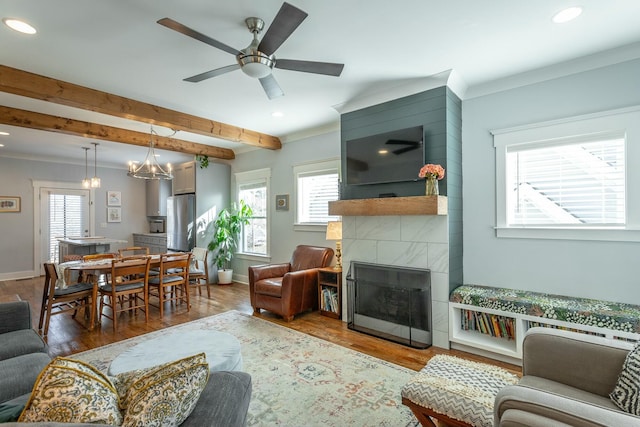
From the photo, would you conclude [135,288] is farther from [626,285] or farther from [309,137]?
[626,285]

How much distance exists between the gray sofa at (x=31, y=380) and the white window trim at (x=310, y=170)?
3416 millimetres

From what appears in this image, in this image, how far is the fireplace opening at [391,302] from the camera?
3250mm

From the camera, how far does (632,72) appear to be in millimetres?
2566

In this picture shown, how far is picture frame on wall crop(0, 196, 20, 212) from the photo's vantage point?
6387mm

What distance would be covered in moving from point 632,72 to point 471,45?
4.44ft

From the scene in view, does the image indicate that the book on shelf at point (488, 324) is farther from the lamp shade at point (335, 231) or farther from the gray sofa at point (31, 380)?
the gray sofa at point (31, 380)

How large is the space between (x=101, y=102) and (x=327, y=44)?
8.37ft

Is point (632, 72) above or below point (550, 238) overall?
above

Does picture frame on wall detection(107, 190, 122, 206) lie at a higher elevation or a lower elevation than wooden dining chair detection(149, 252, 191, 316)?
higher

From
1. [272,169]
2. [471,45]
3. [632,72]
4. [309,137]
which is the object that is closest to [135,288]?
[272,169]

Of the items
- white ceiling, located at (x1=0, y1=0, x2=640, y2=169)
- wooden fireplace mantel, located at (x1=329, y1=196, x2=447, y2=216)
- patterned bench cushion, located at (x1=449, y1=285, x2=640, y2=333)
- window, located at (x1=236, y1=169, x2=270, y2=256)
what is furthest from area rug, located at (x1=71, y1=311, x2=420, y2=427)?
white ceiling, located at (x1=0, y1=0, x2=640, y2=169)

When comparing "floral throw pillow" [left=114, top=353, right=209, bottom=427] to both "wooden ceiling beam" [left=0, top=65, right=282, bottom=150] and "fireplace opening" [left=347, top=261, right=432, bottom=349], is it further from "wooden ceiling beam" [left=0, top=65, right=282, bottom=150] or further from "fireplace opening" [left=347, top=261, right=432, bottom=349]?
"wooden ceiling beam" [left=0, top=65, right=282, bottom=150]

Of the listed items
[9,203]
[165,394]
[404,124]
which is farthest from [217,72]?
[9,203]

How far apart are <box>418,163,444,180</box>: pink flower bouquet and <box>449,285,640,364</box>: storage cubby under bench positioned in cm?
118
